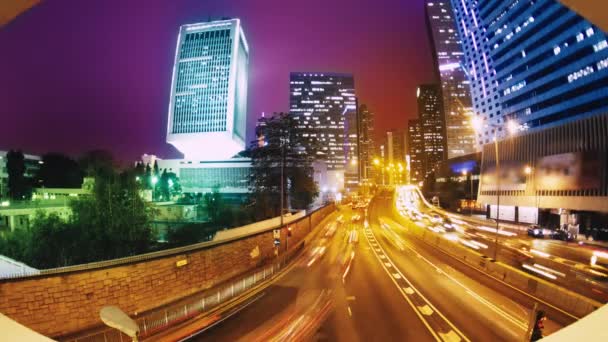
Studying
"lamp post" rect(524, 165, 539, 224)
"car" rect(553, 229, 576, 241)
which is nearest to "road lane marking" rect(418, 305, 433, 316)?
"car" rect(553, 229, 576, 241)

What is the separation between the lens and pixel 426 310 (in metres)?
12.3

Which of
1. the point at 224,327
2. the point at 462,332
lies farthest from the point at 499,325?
the point at 224,327

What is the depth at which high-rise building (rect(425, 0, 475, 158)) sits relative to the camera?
11975 cm

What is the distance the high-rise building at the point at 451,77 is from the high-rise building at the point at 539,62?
123 ft

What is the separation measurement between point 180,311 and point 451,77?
5532 inches

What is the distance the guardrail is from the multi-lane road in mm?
1216

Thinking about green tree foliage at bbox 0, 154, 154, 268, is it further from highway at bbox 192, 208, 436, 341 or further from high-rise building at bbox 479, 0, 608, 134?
high-rise building at bbox 479, 0, 608, 134

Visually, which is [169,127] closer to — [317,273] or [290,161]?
[290,161]

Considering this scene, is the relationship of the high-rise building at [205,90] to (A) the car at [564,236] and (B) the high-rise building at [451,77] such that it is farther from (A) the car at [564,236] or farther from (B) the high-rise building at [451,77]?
(A) the car at [564,236]

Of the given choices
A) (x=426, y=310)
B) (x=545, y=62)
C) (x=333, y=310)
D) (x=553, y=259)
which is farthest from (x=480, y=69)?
(x=333, y=310)

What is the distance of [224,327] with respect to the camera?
10.9 meters

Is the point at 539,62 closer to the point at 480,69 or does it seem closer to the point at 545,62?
the point at 545,62

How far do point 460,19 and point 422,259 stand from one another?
97.7 m

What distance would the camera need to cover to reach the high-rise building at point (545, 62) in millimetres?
46906
